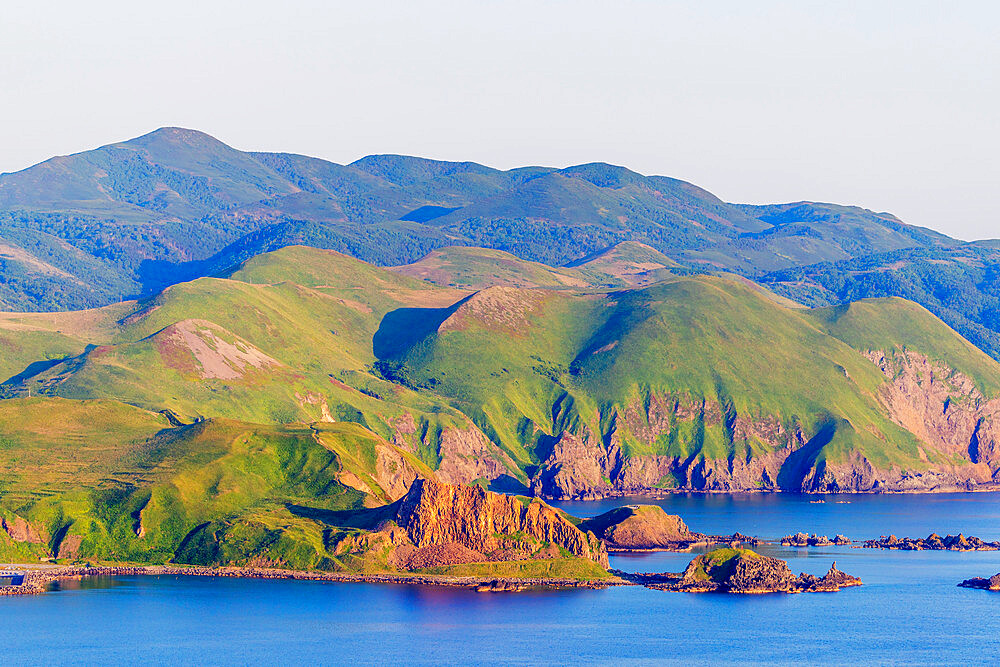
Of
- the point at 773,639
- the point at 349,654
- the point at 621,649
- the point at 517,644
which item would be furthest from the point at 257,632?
the point at 773,639

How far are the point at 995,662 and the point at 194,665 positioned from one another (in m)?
93.6

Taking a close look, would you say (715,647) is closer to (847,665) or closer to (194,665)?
(847,665)

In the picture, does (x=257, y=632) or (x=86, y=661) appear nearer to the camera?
(x=86, y=661)

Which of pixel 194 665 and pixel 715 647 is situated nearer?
pixel 194 665

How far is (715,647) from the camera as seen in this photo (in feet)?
639

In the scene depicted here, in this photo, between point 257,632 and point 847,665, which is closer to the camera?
point 847,665

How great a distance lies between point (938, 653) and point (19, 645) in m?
111

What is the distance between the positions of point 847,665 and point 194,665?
75.8 meters

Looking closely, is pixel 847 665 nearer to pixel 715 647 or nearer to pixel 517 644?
pixel 715 647

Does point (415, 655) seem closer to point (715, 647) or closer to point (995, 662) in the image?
point (715, 647)

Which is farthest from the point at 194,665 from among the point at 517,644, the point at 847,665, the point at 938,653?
the point at 938,653

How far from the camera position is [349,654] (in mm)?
187875

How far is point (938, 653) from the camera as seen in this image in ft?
635

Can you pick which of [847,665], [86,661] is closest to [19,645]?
[86,661]
